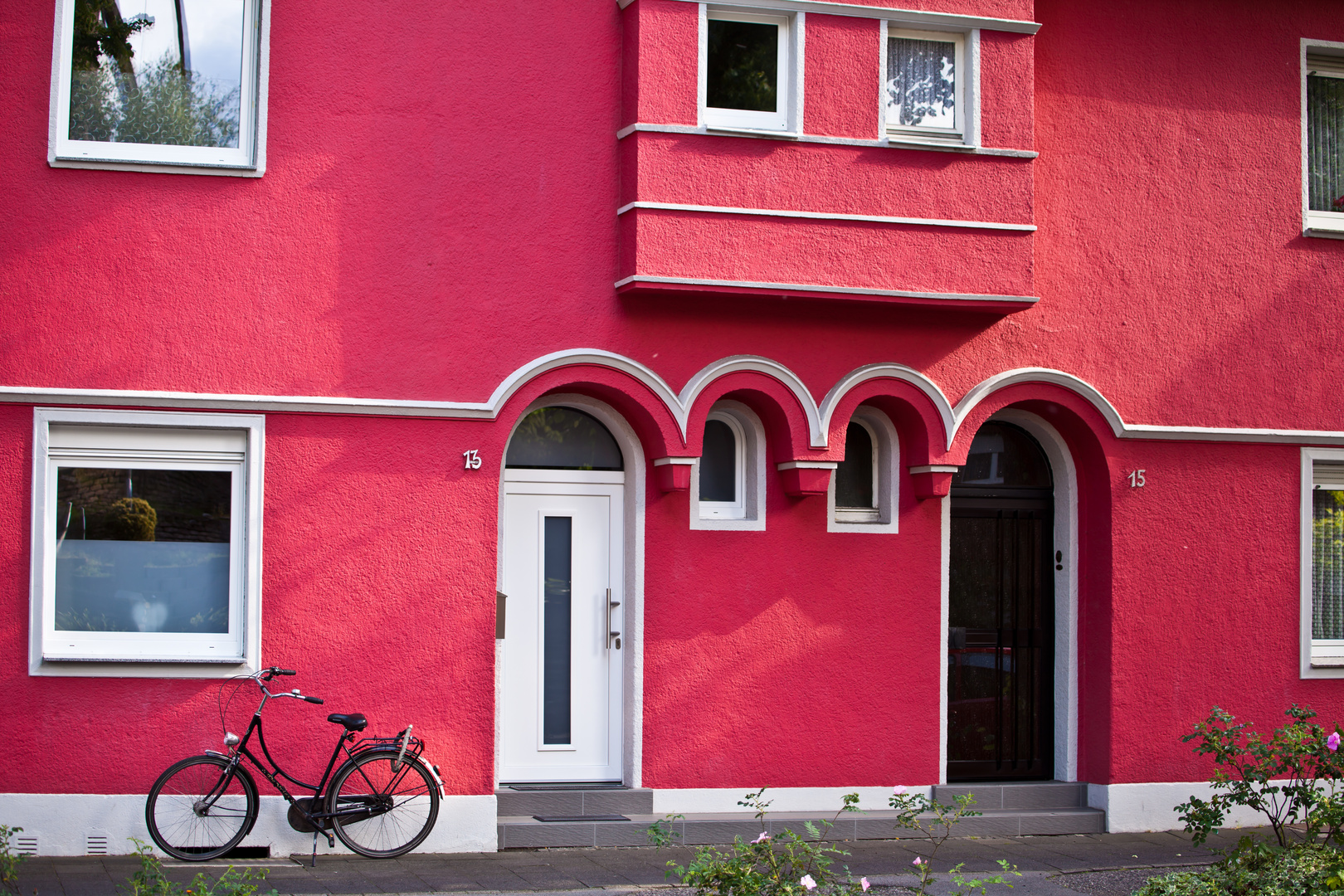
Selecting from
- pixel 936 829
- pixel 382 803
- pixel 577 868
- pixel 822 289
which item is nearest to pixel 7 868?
pixel 382 803

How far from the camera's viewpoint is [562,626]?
9.95 m

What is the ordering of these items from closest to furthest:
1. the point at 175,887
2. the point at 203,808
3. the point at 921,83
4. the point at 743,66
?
the point at 175,887, the point at 203,808, the point at 743,66, the point at 921,83

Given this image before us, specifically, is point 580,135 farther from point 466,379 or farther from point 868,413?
point 868,413

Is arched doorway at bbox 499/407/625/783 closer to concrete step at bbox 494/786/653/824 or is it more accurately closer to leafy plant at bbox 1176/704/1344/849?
concrete step at bbox 494/786/653/824

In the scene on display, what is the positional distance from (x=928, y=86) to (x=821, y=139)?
3.54 feet

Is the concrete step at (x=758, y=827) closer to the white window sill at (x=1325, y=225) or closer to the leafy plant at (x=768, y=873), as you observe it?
the leafy plant at (x=768, y=873)

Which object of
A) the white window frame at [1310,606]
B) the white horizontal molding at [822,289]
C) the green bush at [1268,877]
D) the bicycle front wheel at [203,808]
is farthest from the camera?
the white window frame at [1310,606]

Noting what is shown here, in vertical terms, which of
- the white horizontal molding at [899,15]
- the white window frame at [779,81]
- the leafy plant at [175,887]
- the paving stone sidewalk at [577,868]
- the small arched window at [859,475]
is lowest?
the paving stone sidewalk at [577,868]

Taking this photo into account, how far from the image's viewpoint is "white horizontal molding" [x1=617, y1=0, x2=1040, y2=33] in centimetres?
954

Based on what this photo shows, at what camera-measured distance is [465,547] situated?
362 inches

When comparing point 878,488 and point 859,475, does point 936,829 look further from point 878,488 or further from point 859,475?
point 859,475

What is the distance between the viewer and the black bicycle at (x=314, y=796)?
8.35 metres

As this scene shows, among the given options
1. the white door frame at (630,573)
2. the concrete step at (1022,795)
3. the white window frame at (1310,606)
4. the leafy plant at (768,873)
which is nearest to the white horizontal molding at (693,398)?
the white window frame at (1310,606)

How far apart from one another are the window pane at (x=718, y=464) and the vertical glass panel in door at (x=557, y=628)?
1051 mm
